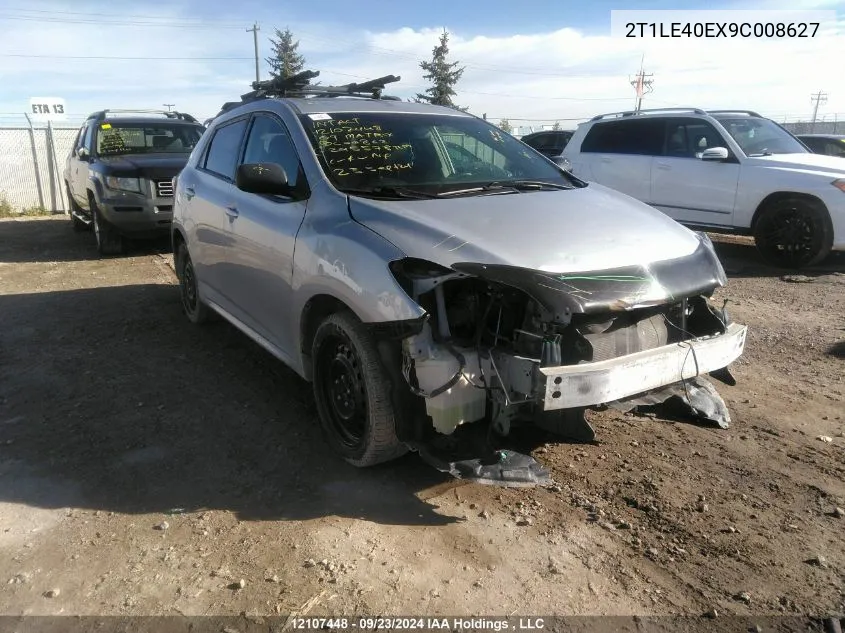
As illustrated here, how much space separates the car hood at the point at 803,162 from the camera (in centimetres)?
804

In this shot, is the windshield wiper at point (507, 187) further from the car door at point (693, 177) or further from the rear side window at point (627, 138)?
the rear side window at point (627, 138)

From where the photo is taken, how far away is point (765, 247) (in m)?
8.55

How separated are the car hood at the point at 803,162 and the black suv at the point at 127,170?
25.1 feet

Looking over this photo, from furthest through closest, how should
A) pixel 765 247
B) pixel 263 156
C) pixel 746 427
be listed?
pixel 765 247 → pixel 263 156 → pixel 746 427

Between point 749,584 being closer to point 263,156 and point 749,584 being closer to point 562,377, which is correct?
point 562,377

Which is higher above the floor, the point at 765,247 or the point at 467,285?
the point at 467,285

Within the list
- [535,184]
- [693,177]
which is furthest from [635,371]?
[693,177]

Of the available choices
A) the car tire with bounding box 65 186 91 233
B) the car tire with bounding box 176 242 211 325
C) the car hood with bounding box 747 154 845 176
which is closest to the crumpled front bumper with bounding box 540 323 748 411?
the car tire with bounding box 176 242 211 325

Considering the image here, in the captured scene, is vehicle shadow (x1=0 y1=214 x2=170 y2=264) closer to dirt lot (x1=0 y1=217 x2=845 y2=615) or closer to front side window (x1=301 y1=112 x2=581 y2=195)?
dirt lot (x1=0 y1=217 x2=845 y2=615)

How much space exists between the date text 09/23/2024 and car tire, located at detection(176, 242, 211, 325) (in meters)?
3.80

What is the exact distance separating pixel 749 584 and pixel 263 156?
358 cm

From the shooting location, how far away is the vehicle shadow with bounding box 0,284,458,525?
10.7 feet

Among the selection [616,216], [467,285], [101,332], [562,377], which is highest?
[616,216]

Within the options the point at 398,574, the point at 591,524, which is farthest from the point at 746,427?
the point at 398,574
